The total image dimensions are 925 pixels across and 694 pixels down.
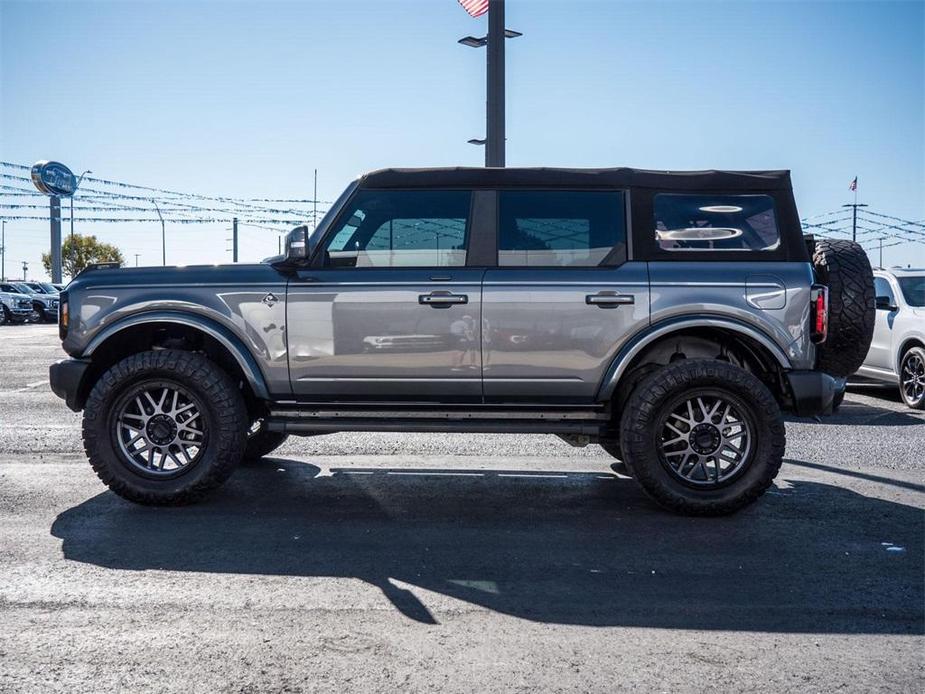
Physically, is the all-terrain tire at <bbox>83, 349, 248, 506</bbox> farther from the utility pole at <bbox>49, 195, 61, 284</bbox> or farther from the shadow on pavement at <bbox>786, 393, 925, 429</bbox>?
the utility pole at <bbox>49, 195, 61, 284</bbox>

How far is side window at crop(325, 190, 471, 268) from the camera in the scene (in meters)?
5.29

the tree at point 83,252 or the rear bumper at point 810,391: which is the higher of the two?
the tree at point 83,252

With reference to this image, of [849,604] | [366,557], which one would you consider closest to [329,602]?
[366,557]

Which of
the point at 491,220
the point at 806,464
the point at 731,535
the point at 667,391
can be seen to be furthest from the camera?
the point at 806,464

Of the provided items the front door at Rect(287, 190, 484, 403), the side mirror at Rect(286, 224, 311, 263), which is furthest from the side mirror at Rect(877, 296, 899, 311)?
the side mirror at Rect(286, 224, 311, 263)

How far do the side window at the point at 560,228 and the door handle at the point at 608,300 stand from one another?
25cm

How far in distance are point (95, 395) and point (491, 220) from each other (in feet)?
8.73

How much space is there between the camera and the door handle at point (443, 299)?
508cm

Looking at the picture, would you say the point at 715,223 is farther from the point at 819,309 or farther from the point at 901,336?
the point at 901,336

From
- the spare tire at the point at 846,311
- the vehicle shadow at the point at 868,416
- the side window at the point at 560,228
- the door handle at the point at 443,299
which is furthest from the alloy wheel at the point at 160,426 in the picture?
the vehicle shadow at the point at 868,416

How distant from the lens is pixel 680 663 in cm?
299

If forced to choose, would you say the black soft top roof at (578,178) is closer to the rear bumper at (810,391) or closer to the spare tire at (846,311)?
the spare tire at (846,311)

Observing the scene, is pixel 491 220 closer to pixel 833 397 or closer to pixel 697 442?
pixel 697 442

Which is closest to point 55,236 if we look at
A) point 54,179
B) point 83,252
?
point 54,179
